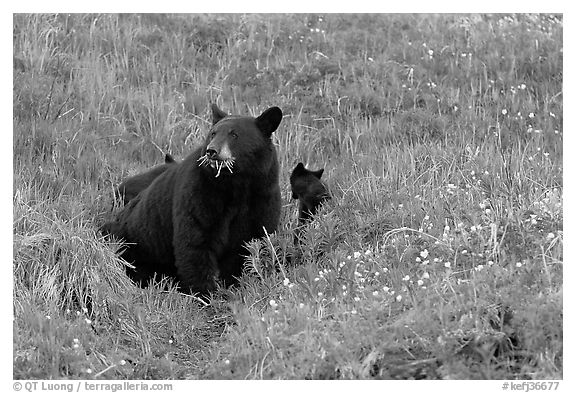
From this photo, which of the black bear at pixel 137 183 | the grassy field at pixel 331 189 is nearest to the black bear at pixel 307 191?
the grassy field at pixel 331 189

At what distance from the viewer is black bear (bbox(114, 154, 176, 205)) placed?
29.9 feet

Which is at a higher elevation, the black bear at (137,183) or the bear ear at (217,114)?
the bear ear at (217,114)

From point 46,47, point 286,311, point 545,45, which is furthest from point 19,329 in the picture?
point 545,45

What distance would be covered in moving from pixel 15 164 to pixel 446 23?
21.3ft

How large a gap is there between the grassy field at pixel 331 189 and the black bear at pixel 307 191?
6.1 inches

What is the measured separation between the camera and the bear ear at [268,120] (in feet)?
26.0

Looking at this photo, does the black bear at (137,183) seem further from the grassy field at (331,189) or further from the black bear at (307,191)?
the black bear at (307,191)

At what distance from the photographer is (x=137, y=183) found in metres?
9.16

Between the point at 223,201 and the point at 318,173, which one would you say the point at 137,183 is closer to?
the point at 223,201

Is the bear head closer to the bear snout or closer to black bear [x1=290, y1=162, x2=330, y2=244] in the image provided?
the bear snout

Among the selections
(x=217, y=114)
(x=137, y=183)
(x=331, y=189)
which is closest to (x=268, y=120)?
(x=217, y=114)

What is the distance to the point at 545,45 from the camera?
1241 centimetres

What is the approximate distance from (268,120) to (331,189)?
4.69 feet
